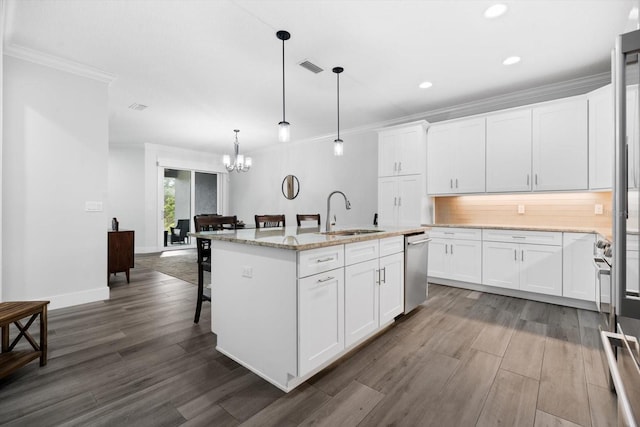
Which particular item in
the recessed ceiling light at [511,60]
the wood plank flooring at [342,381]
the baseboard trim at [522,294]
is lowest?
the wood plank flooring at [342,381]

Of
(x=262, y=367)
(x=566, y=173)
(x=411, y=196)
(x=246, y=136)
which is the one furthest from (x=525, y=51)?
(x=246, y=136)

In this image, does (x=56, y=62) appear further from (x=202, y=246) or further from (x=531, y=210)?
(x=531, y=210)

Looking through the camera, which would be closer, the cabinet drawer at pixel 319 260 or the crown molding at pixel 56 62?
the cabinet drawer at pixel 319 260

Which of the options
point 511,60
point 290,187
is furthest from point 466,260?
point 290,187

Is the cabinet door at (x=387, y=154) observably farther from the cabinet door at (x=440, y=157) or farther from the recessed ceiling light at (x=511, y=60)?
the recessed ceiling light at (x=511, y=60)

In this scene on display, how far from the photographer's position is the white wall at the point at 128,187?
7.36 meters

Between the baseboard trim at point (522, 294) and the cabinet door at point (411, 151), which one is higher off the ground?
the cabinet door at point (411, 151)

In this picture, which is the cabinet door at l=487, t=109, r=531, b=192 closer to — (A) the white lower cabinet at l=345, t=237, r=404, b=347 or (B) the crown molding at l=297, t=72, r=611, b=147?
(B) the crown molding at l=297, t=72, r=611, b=147

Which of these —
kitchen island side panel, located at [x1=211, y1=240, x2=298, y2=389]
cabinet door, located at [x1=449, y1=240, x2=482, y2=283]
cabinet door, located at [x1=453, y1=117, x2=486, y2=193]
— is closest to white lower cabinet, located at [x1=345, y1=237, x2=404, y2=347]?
kitchen island side panel, located at [x1=211, y1=240, x2=298, y2=389]

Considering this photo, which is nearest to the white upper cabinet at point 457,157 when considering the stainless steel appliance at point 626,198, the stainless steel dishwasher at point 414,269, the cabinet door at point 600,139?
the cabinet door at point 600,139

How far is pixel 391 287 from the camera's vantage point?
8.62 feet

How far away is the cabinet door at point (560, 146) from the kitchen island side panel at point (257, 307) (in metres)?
3.53

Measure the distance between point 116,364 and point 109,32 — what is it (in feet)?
9.26

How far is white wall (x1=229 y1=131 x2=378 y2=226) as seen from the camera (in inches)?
226
